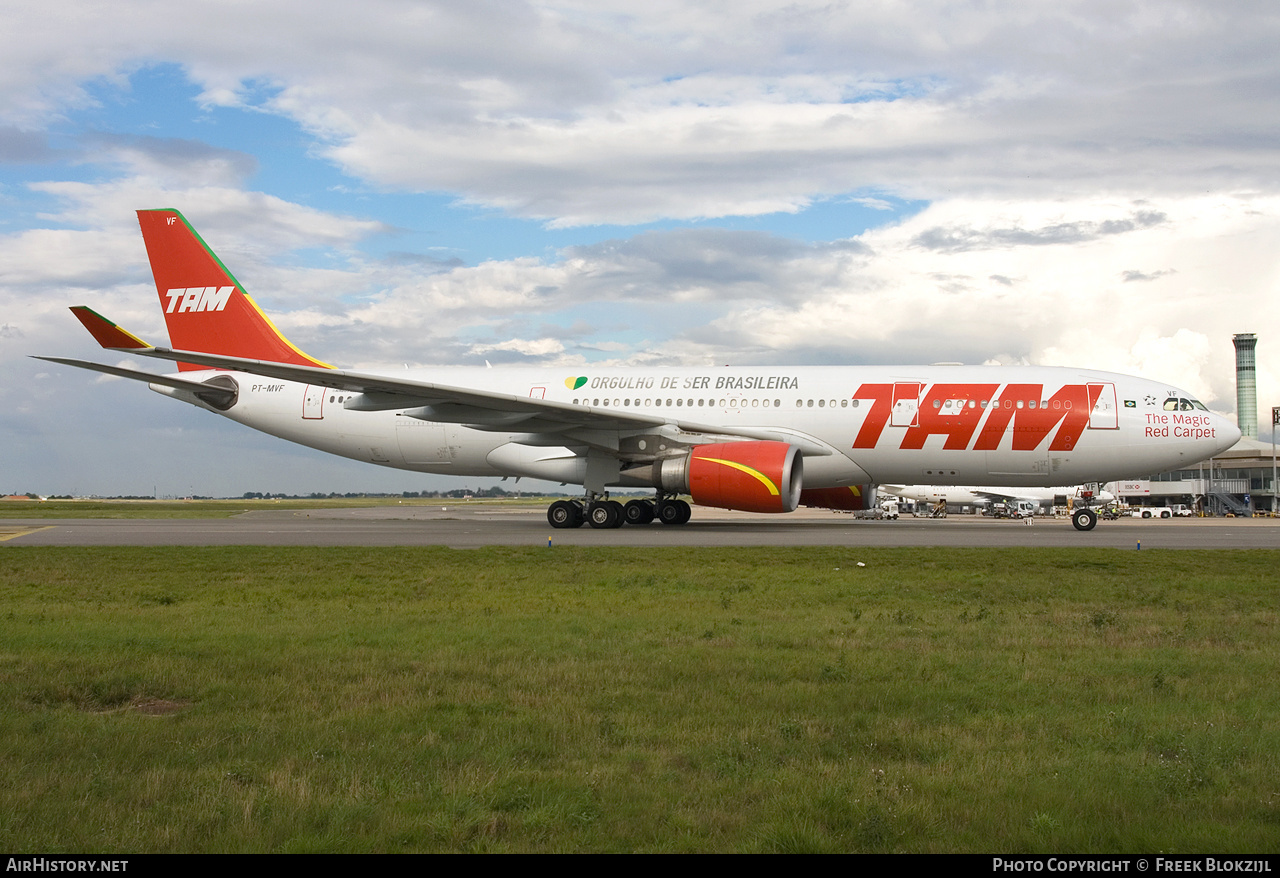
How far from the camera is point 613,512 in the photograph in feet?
79.7

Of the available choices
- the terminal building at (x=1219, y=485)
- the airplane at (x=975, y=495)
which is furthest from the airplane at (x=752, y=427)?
the terminal building at (x=1219, y=485)

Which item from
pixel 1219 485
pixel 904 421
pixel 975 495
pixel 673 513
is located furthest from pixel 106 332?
pixel 1219 485

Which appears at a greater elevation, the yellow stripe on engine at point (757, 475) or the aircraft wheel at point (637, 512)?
the yellow stripe on engine at point (757, 475)

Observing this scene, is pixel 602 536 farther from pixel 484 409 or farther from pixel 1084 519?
pixel 1084 519

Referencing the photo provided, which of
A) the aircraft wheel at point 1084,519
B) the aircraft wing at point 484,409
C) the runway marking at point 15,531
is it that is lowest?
the runway marking at point 15,531

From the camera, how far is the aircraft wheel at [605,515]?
24281mm

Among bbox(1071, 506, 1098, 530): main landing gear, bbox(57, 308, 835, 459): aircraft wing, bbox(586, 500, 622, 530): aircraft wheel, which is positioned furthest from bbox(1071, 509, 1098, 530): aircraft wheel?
bbox(586, 500, 622, 530): aircraft wheel

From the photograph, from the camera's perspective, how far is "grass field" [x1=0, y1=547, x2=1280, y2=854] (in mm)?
4023

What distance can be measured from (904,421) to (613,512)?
714cm

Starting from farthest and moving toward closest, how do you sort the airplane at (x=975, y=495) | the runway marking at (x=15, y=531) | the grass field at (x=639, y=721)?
→ the airplane at (x=975, y=495) → the runway marking at (x=15, y=531) → the grass field at (x=639, y=721)

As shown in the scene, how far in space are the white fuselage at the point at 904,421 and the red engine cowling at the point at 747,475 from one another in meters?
2.13

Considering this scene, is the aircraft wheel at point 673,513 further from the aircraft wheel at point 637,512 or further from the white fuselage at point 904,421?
the white fuselage at point 904,421

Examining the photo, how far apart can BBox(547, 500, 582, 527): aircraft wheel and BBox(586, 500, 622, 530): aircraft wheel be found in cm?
30

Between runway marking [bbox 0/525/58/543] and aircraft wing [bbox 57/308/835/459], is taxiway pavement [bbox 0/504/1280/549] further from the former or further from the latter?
aircraft wing [bbox 57/308/835/459]
